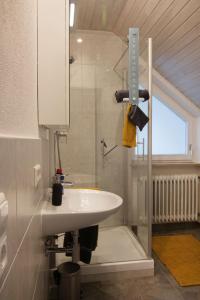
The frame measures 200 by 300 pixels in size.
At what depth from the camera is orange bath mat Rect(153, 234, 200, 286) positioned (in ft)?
6.93

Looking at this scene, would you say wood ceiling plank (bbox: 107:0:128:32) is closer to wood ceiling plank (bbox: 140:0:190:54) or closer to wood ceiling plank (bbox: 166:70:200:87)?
wood ceiling plank (bbox: 140:0:190:54)

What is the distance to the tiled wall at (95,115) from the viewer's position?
2.75m

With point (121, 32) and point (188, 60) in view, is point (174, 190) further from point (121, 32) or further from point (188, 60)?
point (121, 32)

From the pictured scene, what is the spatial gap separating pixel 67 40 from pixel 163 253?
2.20 meters

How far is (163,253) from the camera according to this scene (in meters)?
2.54

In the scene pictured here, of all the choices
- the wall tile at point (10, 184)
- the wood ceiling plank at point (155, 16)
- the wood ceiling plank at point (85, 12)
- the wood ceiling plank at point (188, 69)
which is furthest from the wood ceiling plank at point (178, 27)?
the wall tile at point (10, 184)

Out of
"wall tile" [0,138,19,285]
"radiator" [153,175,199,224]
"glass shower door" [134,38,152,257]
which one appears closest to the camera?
"wall tile" [0,138,19,285]

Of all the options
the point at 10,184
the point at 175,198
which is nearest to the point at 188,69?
the point at 175,198

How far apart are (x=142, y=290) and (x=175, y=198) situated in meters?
1.35

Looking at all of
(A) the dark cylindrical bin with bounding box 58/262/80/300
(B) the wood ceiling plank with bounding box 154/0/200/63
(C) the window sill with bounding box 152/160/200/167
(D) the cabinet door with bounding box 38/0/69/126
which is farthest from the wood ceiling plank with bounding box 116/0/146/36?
(A) the dark cylindrical bin with bounding box 58/262/80/300

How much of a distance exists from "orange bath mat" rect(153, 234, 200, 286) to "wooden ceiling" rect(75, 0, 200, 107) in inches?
66.2

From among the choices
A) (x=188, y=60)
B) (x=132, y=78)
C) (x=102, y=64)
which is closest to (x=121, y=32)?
(x=102, y=64)

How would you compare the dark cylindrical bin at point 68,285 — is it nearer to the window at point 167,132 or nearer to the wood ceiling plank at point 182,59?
the window at point 167,132

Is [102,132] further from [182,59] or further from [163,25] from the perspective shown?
[163,25]
